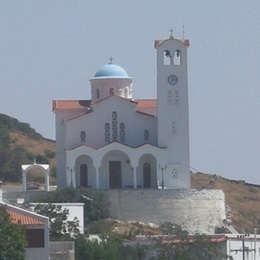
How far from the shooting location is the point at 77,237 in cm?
9344

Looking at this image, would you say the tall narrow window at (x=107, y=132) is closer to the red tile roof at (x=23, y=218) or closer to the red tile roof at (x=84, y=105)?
the red tile roof at (x=84, y=105)

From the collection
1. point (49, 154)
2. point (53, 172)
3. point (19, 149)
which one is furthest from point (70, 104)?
point (49, 154)

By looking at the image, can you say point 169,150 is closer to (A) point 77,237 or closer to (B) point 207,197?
(B) point 207,197

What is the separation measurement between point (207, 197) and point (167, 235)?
50.0 ft

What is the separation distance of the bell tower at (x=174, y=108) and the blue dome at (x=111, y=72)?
13.7 ft

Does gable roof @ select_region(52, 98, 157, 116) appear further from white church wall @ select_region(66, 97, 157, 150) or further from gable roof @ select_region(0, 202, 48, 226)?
gable roof @ select_region(0, 202, 48, 226)

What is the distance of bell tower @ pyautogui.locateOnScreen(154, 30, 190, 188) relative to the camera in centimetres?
10981

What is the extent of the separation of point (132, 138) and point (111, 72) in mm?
4931

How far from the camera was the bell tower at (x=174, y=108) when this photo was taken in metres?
110

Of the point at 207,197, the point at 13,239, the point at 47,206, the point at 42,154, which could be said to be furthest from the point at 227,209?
the point at 13,239

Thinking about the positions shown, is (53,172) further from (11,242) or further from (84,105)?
(11,242)

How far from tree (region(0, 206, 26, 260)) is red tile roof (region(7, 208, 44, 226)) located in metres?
4.50

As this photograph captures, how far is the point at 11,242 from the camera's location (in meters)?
75.4

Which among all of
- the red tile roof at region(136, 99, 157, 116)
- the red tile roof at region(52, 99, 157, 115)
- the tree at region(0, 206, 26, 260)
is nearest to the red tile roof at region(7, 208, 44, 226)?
the tree at region(0, 206, 26, 260)
